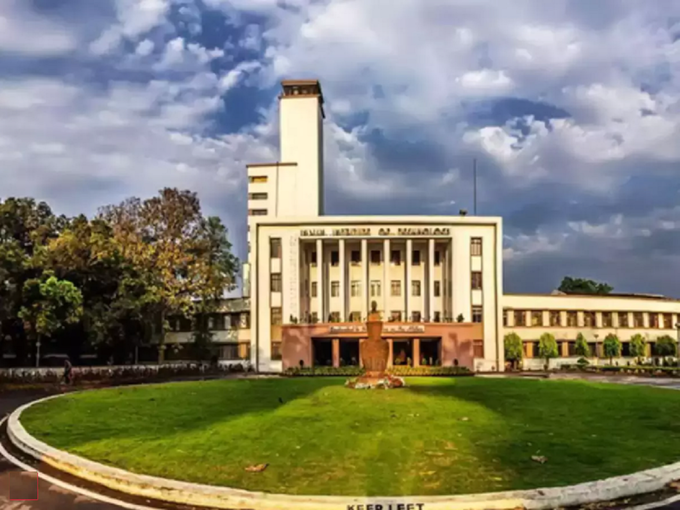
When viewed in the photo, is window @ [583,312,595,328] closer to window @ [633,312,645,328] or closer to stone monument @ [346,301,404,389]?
window @ [633,312,645,328]

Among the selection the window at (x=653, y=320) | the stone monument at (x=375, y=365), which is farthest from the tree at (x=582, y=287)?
the stone monument at (x=375, y=365)

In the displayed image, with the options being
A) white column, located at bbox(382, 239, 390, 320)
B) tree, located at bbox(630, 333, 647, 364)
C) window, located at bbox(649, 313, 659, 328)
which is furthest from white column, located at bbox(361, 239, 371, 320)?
window, located at bbox(649, 313, 659, 328)

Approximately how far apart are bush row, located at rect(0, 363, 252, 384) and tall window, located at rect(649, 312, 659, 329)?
33491mm

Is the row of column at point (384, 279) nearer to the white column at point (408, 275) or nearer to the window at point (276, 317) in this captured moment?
the white column at point (408, 275)

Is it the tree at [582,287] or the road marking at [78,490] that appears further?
the tree at [582,287]

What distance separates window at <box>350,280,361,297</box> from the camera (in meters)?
49.2

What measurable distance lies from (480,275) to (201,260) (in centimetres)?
2000

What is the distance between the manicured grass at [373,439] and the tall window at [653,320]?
40.3 m

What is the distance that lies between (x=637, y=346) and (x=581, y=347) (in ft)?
17.4

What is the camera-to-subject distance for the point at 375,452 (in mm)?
10203

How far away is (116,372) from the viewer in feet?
124

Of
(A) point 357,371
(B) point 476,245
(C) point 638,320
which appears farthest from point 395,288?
(C) point 638,320

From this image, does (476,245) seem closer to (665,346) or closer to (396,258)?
(396,258)

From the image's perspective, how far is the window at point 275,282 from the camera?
156 feet
